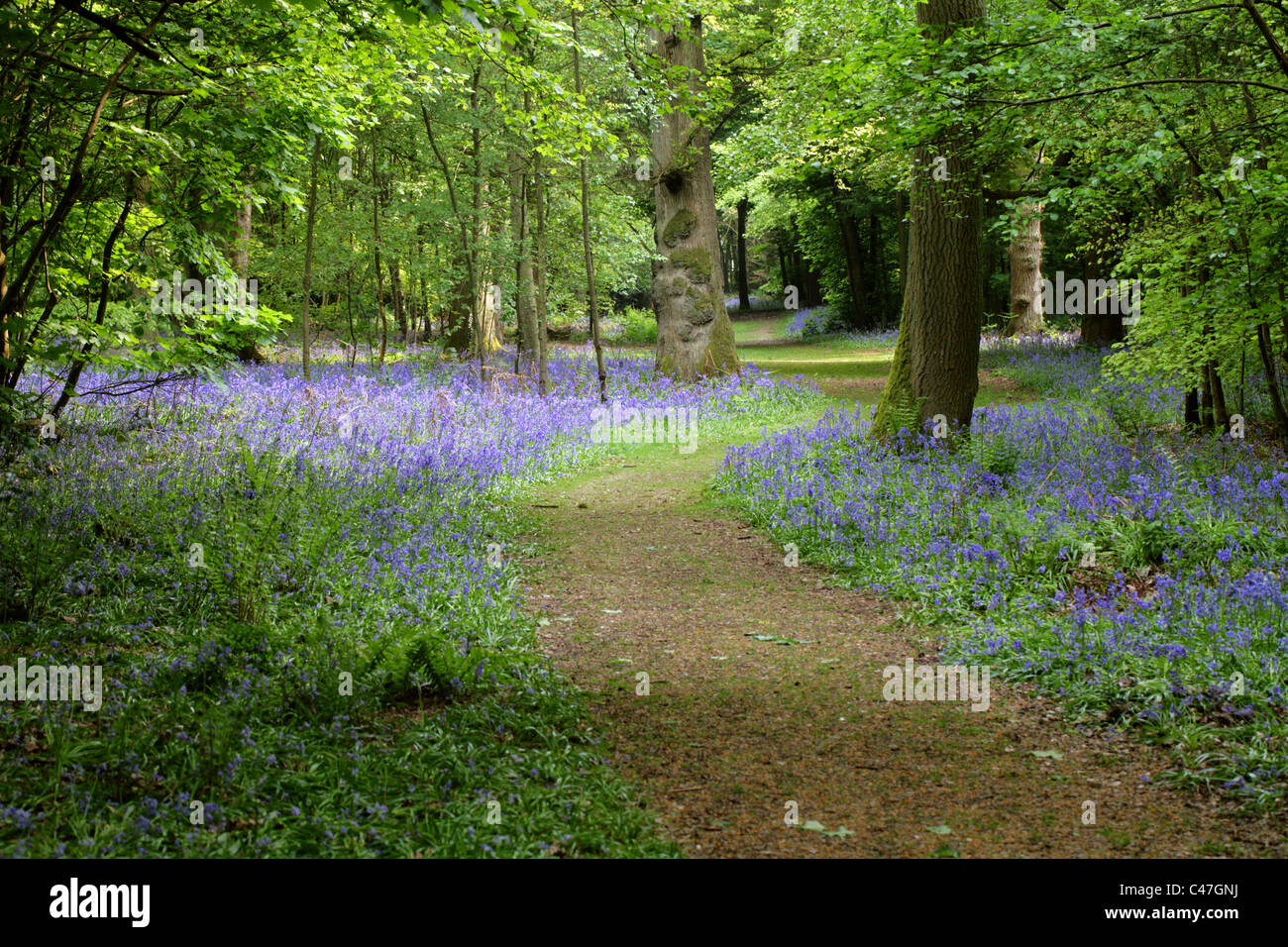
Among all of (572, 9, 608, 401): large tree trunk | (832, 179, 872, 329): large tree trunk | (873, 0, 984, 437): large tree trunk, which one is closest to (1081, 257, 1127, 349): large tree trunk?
(572, 9, 608, 401): large tree trunk

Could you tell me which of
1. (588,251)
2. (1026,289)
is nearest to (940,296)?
(588,251)

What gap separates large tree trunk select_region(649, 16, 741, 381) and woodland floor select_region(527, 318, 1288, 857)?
421 inches

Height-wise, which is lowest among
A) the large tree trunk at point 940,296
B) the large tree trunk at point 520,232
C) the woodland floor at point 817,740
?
the woodland floor at point 817,740

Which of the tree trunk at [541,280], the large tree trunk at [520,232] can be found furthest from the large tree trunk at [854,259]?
the tree trunk at [541,280]

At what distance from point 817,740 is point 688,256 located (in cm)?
1454

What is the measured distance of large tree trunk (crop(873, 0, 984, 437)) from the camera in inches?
389

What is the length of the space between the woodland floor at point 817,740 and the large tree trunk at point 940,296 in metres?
3.71

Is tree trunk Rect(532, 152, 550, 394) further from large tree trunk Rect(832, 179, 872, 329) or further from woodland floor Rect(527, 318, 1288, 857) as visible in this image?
large tree trunk Rect(832, 179, 872, 329)

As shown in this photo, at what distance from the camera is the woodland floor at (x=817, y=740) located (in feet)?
12.1

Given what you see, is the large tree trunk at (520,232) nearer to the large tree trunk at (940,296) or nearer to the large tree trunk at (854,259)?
the large tree trunk at (940,296)

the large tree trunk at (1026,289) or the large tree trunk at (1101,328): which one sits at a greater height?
the large tree trunk at (1026,289)

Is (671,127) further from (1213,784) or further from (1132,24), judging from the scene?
(1213,784)

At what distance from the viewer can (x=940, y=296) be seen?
10.2 meters

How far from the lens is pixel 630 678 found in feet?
18.0
